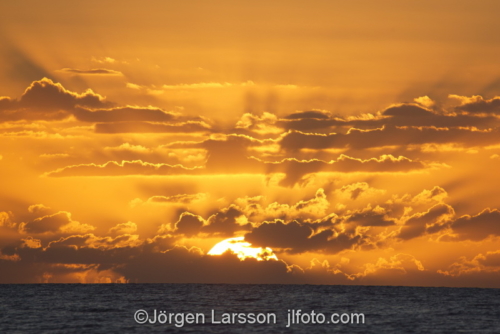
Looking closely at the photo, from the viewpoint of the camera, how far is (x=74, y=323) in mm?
128875

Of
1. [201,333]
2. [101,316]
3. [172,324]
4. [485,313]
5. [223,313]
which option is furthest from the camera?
[485,313]

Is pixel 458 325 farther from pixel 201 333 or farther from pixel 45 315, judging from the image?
pixel 45 315

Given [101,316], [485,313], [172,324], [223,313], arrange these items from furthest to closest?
[485,313] < [223,313] < [101,316] < [172,324]

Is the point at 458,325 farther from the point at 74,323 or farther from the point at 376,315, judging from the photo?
the point at 74,323

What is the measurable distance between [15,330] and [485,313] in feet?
357

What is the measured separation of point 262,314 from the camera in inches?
5955

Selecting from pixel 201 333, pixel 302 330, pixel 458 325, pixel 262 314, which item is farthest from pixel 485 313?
pixel 201 333

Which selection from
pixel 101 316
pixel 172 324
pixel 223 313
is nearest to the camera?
pixel 172 324

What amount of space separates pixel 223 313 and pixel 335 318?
24251 mm

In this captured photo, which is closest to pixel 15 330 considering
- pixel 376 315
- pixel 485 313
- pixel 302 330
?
pixel 302 330

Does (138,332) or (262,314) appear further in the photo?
(262,314)
